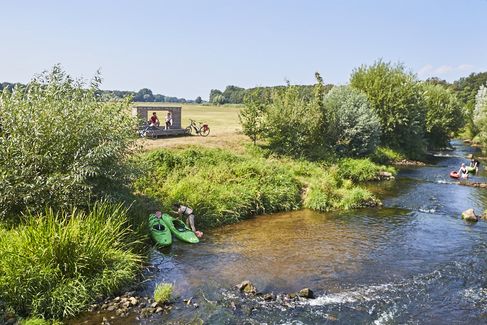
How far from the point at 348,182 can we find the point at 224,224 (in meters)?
9.95

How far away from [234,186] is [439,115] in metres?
39.2

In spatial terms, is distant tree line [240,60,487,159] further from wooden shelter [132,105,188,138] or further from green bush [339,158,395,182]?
wooden shelter [132,105,188,138]

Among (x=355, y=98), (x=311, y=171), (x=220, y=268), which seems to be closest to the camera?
(x=220, y=268)

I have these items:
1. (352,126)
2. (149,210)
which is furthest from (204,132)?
(149,210)

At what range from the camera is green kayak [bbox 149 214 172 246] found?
14.3m

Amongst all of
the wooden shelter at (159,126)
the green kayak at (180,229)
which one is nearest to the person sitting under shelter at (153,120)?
the wooden shelter at (159,126)

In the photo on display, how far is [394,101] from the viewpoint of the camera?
40156 mm

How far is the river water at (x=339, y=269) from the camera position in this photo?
1019 cm

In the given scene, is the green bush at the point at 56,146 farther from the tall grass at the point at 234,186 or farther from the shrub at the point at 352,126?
the shrub at the point at 352,126

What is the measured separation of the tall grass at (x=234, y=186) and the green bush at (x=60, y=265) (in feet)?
19.8

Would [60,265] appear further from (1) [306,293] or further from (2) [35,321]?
(1) [306,293]

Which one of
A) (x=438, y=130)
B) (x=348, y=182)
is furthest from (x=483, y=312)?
(x=438, y=130)

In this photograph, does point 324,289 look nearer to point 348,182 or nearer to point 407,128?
point 348,182

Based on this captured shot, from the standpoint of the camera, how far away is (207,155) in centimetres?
2409
